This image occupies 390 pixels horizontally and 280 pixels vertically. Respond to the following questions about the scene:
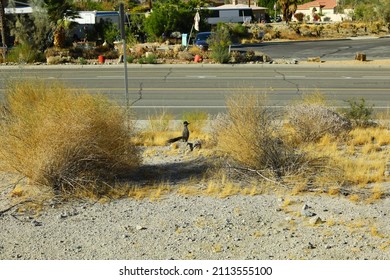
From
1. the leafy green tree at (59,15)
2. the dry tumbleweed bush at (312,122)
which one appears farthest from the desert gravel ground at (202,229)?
the leafy green tree at (59,15)

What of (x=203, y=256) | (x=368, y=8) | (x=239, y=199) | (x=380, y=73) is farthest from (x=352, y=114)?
(x=368, y=8)

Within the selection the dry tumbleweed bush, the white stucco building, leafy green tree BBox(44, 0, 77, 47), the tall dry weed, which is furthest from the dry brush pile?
the white stucco building

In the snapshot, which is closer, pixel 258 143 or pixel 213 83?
pixel 258 143

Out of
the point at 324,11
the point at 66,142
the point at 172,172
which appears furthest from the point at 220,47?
the point at 324,11

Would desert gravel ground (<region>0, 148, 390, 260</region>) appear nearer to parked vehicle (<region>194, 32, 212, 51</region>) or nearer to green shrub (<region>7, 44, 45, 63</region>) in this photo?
green shrub (<region>7, 44, 45, 63</region>)

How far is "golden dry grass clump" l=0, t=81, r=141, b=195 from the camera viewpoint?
7.89 metres

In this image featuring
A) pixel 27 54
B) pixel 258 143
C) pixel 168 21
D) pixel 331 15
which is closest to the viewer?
pixel 258 143

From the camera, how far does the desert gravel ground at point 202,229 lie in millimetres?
6203

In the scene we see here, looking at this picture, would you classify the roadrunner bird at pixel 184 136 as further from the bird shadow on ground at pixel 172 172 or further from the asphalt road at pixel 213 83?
the asphalt road at pixel 213 83

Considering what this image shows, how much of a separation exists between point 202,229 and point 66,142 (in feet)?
7.31

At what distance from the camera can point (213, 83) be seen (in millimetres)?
22766

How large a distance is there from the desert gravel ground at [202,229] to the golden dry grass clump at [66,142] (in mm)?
467

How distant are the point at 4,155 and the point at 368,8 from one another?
6313 centimetres

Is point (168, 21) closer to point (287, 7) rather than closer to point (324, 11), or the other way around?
point (287, 7)
